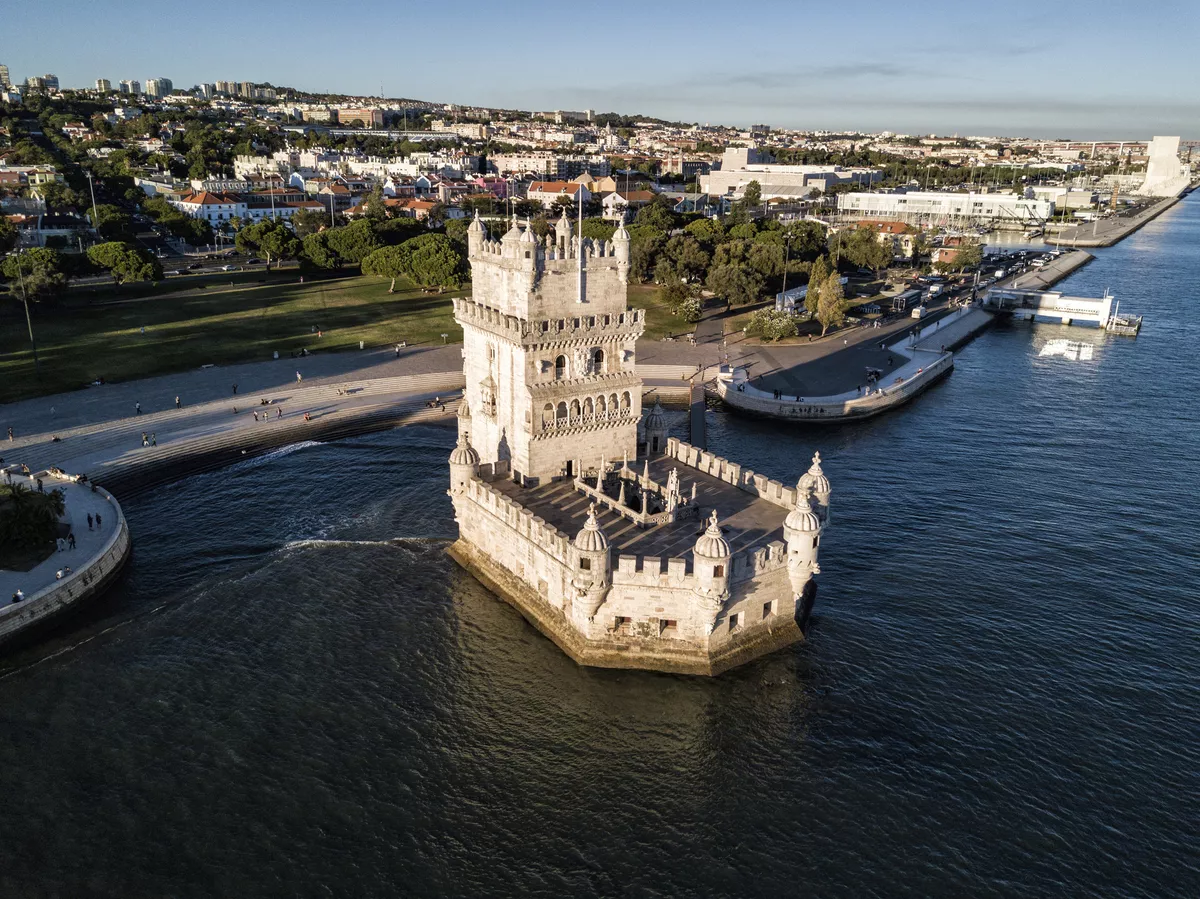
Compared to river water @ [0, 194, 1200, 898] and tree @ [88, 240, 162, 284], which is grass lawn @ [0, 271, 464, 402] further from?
river water @ [0, 194, 1200, 898]

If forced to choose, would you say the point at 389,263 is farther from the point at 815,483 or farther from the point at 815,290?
the point at 815,483

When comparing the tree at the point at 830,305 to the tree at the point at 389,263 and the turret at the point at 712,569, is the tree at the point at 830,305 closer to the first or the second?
the tree at the point at 389,263

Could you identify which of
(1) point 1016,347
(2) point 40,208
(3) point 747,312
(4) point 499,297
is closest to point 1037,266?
(1) point 1016,347

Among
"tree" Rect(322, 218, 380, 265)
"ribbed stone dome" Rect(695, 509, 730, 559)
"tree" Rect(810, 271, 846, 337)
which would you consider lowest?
"ribbed stone dome" Rect(695, 509, 730, 559)

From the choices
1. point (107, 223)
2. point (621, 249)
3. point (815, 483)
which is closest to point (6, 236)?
point (107, 223)

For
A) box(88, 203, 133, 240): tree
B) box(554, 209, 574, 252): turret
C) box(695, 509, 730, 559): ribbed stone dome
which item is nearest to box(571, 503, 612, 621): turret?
box(695, 509, 730, 559): ribbed stone dome
